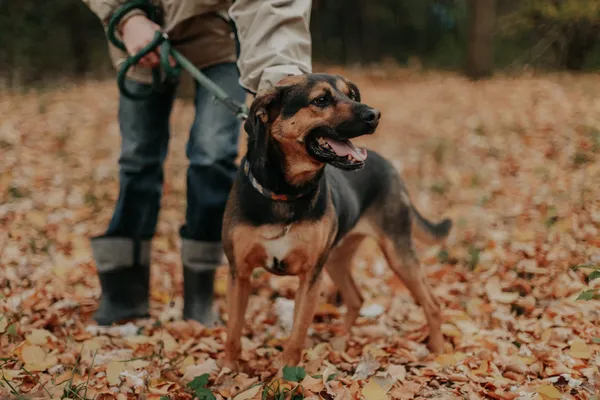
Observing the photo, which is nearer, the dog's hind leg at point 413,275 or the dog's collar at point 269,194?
the dog's collar at point 269,194

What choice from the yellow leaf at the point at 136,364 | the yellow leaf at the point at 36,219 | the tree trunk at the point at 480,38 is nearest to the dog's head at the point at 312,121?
the yellow leaf at the point at 136,364

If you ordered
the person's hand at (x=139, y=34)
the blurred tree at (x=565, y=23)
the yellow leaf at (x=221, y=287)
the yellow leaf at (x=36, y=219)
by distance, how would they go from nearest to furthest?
the person's hand at (x=139, y=34), the yellow leaf at (x=221, y=287), the yellow leaf at (x=36, y=219), the blurred tree at (x=565, y=23)

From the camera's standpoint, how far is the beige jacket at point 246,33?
10.1ft

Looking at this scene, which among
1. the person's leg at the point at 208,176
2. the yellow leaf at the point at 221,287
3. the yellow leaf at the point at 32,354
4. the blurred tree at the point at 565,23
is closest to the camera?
the yellow leaf at the point at 32,354

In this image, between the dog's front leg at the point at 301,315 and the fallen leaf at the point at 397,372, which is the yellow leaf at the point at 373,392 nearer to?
the fallen leaf at the point at 397,372

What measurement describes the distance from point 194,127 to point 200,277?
3.06ft

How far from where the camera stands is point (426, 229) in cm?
408

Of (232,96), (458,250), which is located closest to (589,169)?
(458,250)

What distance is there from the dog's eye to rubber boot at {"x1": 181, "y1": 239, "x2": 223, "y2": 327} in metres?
1.37

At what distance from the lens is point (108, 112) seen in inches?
426

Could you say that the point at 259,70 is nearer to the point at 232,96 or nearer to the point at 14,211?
the point at 232,96

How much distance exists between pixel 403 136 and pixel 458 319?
586 centimetres

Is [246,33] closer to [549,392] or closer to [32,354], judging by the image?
[32,354]

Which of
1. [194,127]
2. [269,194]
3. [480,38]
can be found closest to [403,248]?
[269,194]
